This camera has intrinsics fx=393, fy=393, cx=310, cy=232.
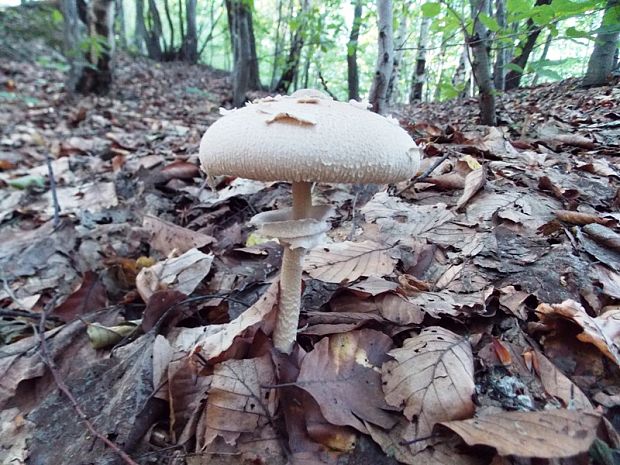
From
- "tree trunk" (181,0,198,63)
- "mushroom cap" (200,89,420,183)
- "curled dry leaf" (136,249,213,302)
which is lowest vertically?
"curled dry leaf" (136,249,213,302)

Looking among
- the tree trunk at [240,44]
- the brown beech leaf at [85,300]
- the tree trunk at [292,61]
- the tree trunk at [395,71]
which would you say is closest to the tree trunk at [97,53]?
the tree trunk at [240,44]

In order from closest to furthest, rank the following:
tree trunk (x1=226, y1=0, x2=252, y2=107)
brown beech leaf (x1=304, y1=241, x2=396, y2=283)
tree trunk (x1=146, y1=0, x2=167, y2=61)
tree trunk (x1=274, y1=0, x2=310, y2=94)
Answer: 1. brown beech leaf (x1=304, y1=241, x2=396, y2=283)
2. tree trunk (x1=226, y1=0, x2=252, y2=107)
3. tree trunk (x1=274, y1=0, x2=310, y2=94)
4. tree trunk (x1=146, y1=0, x2=167, y2=61)

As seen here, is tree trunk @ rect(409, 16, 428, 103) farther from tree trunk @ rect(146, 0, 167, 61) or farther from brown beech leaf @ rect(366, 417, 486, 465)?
tree trunk @ rect(146, 0, 167, 61)

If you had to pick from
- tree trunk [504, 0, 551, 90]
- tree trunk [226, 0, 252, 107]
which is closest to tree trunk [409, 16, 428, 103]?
tree trunk [504, 0, 551, 90]

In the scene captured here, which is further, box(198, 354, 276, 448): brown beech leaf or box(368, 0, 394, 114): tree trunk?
box(368, 0, 394, 114): tree trunk

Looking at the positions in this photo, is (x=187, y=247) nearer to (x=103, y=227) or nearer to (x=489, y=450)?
(x=103, y=227)

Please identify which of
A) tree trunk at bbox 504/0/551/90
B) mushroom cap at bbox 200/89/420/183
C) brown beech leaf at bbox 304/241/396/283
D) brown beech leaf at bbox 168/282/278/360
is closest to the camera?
mushroom cap at bbox 200/89/420/183
